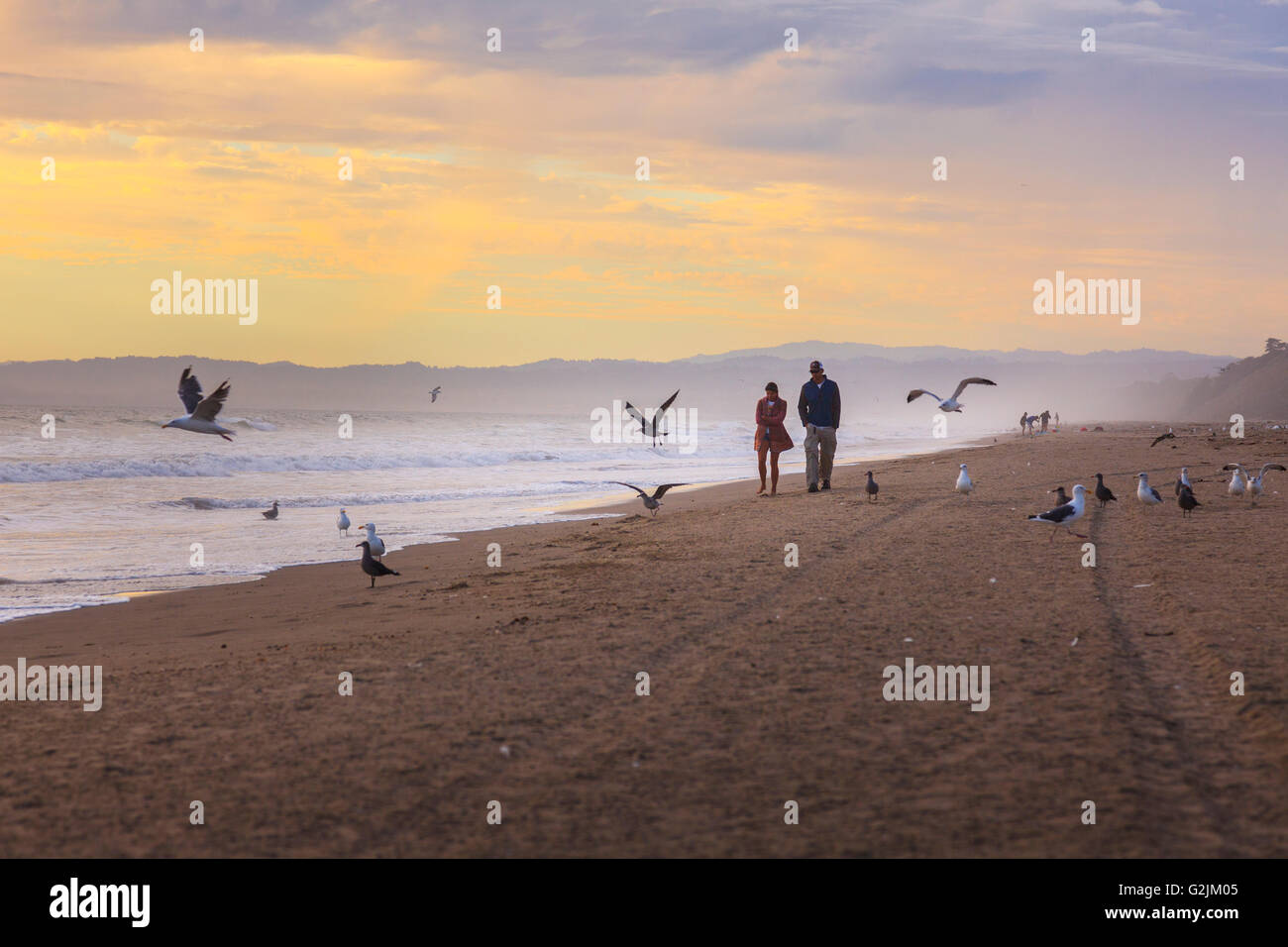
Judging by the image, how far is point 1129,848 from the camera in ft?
12.2

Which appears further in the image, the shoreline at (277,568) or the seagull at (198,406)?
the seagull at (198,406)

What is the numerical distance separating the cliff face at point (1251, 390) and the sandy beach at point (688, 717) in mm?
84930

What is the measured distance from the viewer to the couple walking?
57.2ft

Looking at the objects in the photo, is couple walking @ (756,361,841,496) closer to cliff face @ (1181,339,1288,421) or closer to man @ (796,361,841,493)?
man @ (796,361,841,493)

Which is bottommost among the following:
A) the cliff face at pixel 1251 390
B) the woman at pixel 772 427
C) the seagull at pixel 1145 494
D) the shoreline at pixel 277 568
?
the shoreline at pixel 277 568

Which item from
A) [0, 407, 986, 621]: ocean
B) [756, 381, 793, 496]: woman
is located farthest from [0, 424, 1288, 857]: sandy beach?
[756, 381, 793, 496]: woman

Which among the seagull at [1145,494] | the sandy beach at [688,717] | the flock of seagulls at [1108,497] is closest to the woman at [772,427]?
the flock of seagulls at [1108,497]

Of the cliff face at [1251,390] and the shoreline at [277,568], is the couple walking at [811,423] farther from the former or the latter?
the cliff face at [1251,390]

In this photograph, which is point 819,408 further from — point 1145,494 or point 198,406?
point 198,406

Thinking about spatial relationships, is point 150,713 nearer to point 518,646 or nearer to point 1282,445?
point 518,646

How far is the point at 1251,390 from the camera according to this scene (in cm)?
9550

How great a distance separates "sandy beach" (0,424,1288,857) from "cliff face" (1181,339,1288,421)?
84.9 metres

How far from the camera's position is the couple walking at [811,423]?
1744 centimetres
